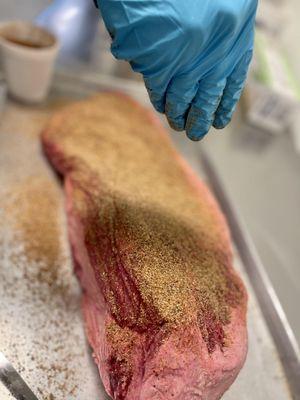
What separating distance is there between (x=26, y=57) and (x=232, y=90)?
0.92m

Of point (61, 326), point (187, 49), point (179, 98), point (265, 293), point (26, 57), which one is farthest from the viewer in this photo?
point (26, 57)

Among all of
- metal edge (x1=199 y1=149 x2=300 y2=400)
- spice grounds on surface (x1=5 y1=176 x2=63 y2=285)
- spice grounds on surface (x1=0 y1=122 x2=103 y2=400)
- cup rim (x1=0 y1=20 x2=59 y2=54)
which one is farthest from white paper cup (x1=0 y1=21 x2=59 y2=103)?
metal edge (x1=199 y1=149 x2=300 y2=400)

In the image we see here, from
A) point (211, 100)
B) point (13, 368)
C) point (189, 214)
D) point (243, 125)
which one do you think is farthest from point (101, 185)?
point (243, 125)

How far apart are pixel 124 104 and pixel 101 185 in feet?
1.75

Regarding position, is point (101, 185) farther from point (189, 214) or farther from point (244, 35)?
point (244, 35)

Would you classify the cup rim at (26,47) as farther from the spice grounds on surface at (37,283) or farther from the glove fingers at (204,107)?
the glove fingers at (204,107)

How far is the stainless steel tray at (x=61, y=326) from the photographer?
1.11 metres

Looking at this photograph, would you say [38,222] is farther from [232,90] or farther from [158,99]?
[232,90]

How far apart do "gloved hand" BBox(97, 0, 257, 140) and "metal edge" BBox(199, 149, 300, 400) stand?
0.58m

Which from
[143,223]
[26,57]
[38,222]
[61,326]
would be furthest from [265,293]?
[26,57]

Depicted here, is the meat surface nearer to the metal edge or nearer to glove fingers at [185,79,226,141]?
the metal edge

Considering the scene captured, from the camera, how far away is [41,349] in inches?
45.0

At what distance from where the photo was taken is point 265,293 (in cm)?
145

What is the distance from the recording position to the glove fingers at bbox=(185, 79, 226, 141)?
3.49ft
